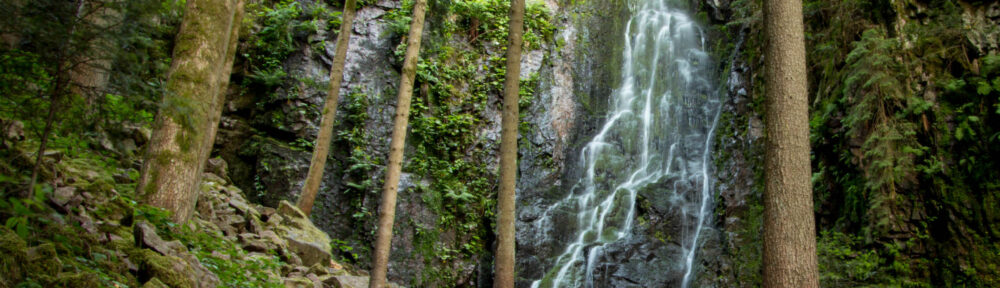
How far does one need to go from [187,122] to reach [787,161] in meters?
6.02

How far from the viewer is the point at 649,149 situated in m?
15.5

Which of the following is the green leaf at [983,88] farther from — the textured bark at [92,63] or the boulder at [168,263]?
the textured bark at [92,63]

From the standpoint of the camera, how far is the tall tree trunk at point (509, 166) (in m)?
7.54

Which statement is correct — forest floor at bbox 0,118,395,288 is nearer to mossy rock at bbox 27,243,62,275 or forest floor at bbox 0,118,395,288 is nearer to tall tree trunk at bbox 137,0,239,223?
mossy rock at bbox 27,243,62,275

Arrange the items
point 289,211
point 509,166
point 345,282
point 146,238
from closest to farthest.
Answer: point 146,238 < point 345,282 < point 509,166 < point 289,211

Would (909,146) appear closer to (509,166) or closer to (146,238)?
(509,166)

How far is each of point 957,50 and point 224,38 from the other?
1079 cm

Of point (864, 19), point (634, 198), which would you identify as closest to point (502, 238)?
point (634, 198)

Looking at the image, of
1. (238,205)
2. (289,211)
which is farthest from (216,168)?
(238,205)

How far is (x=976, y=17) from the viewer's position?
8883 millimetres

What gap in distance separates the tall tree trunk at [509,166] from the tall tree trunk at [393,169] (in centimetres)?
151

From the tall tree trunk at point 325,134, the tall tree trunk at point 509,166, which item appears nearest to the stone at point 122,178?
the tall tree trunk at point 325,134

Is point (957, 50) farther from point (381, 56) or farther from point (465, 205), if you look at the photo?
point (381, 56)

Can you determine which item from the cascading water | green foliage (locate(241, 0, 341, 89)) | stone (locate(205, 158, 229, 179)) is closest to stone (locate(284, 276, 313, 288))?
stone (locate(205, 158, 229, 179))
